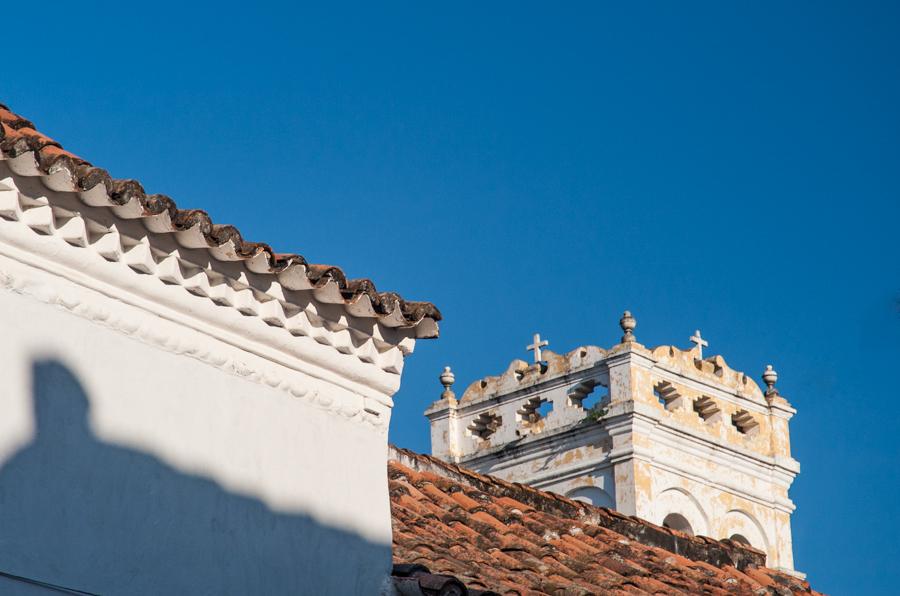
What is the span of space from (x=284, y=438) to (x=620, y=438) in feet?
68.7

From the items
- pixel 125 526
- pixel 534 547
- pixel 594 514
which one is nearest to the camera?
pixel 125 526

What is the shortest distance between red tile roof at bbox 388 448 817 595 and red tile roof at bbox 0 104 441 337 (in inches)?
45.8

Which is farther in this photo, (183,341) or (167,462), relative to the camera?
(183,341)

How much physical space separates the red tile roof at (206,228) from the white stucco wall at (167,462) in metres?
0.37

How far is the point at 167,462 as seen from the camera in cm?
729

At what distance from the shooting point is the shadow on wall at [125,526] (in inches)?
263

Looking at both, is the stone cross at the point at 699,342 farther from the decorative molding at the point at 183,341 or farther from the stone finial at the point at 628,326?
the decorative molding at the point at 183,341

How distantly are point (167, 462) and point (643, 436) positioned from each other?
851 inches

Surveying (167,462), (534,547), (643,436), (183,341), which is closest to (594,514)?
(534,547)

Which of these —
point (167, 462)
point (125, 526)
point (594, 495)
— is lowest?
point (125, 526)

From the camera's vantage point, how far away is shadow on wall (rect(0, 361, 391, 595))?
263 inches

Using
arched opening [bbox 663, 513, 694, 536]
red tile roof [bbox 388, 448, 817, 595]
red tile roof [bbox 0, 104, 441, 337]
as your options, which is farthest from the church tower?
red tile roof [bbox 0, 104, 441, 337]

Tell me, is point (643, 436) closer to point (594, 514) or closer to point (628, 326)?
point (628, 326)

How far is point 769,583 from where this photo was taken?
492 inches
